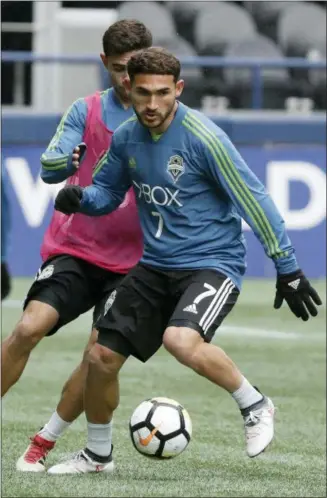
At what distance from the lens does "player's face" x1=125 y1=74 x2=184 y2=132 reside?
6.20 metres

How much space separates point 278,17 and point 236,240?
48.9ft

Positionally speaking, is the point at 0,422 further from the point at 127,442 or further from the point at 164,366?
the point at 164,366

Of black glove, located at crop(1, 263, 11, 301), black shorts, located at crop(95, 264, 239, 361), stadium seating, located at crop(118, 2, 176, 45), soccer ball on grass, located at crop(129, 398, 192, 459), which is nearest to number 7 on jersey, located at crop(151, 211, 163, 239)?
black shorts, located at crop(95, 264, 239, 361)

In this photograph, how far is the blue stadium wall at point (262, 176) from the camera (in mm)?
15602

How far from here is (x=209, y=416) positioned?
887 centimetres

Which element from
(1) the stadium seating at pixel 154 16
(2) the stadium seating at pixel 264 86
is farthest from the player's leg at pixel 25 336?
Answer: (1) the stadium seating at pixel 154 16

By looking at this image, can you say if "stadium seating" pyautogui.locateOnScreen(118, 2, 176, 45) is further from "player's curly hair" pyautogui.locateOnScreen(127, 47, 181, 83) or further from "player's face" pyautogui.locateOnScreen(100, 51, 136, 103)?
"player's curly hair" pyautogui.locateOnScreen(127, 47, 181, 83)

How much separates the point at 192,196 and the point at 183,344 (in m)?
0.68

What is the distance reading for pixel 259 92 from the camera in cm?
1791

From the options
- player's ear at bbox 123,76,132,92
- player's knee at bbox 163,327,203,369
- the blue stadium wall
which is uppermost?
player's ear at bbox 123,76,132,92

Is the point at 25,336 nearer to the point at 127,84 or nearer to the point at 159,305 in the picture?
the point at 159,305

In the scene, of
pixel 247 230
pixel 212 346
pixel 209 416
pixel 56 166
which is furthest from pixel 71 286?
pixel 247 230

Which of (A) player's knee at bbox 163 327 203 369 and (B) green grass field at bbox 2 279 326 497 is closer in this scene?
(A) player's knee at bbox 163 327 203 369

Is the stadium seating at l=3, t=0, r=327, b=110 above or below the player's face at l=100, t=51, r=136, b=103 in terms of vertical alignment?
below
